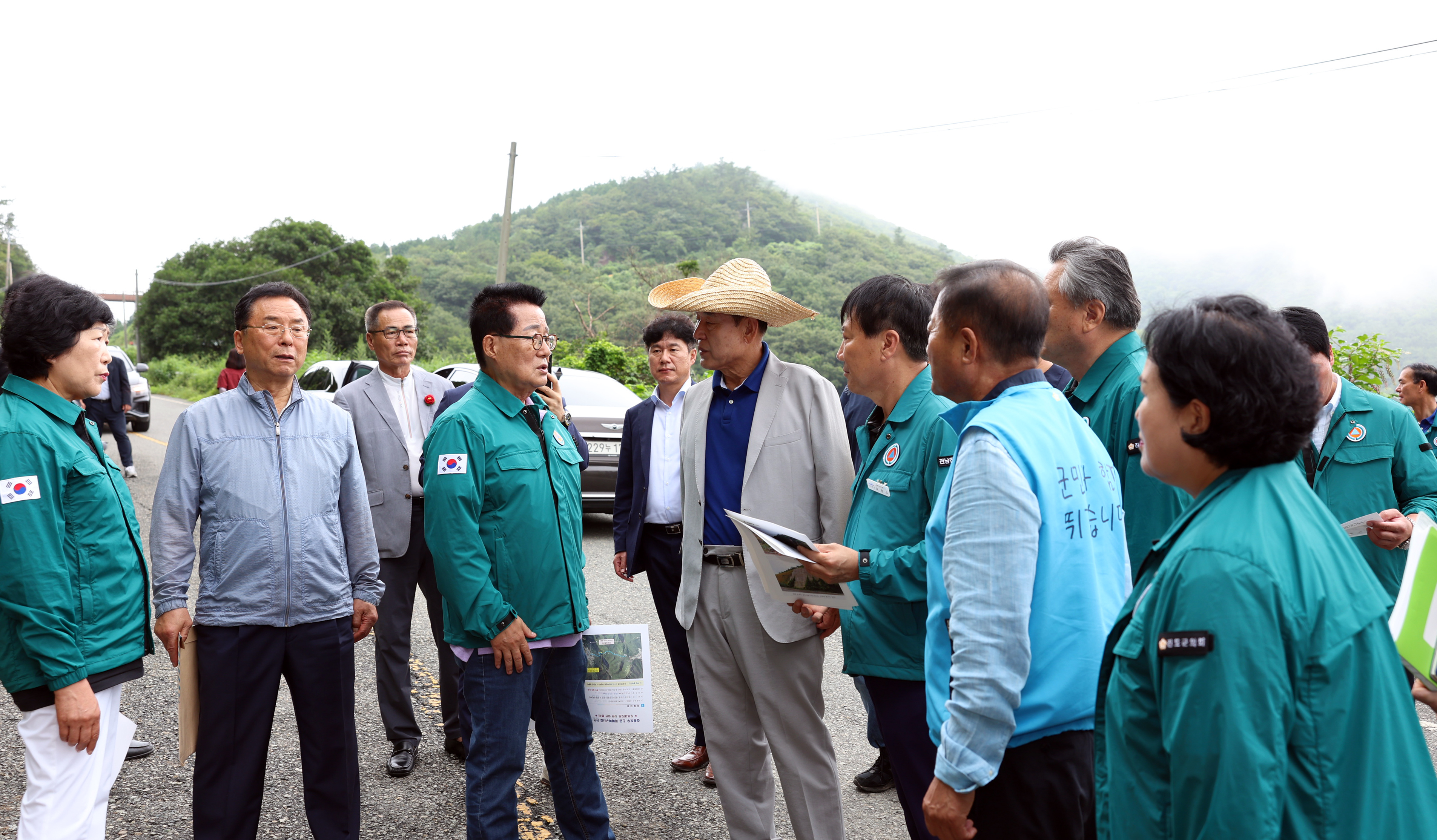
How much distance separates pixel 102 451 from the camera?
2811 mm

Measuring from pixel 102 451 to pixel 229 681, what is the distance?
2.71 feet

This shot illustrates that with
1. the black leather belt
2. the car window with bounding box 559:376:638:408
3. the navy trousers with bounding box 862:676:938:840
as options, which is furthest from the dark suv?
the navy trousers with bounding box 862:676:938:840

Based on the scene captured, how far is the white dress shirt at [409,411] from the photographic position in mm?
4484

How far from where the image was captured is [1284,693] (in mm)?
1191

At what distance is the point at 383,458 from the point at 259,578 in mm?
1613

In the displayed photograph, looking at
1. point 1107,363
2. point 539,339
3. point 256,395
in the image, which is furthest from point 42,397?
point 1107,363

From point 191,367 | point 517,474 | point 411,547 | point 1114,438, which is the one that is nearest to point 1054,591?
point 1114,438

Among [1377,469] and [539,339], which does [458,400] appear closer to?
[539,339]

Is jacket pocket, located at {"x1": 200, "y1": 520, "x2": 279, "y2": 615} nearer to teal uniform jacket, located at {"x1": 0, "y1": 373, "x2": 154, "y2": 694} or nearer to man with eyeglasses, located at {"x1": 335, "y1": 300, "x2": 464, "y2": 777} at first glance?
teal uniform jacket, located at {"x1": 0, "y1": 373, "x2": 154, "y2": 694}

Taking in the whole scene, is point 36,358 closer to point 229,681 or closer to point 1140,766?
point 229,681

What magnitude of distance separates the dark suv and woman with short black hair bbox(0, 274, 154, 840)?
5754mm

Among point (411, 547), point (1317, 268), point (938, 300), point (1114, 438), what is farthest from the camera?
point (1317, 268)

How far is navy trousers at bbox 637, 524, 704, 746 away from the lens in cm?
420

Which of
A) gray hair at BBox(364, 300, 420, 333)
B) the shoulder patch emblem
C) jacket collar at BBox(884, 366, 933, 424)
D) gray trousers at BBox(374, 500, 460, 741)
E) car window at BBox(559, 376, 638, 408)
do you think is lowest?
gray trousers at BBox(374, 500, 460, 741)
